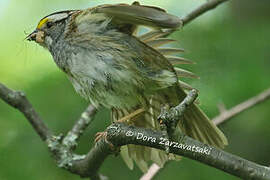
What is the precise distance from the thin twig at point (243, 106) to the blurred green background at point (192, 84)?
0.26 m

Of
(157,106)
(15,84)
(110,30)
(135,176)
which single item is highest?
(110,30)

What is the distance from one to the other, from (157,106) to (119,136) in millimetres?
1140

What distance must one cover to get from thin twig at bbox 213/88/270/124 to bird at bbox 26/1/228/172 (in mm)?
111

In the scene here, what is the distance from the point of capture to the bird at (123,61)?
4.05 metres

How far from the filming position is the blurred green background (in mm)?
4418

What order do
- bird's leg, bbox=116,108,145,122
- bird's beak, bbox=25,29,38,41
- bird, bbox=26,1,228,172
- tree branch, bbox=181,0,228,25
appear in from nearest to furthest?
bird, bbox=26,1,228,172 < bird's leg, bbox=116,108,145,122 < bird's beak, bbox=25,29,38,41 < tree branch, bbox=181,0,228,25

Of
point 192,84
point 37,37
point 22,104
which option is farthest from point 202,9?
point 22,104

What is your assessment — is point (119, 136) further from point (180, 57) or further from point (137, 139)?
point (180, 57)

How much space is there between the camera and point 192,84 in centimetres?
479

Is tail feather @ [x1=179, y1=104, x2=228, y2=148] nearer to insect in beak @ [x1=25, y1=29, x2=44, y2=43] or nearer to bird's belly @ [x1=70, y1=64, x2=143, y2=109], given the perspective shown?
bird's belly @ [x1=70, y1=64, x2=143, y2=109]

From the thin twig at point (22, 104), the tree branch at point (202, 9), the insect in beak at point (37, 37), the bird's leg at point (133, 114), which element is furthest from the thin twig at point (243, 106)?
the insect in beak at point (37, 37)

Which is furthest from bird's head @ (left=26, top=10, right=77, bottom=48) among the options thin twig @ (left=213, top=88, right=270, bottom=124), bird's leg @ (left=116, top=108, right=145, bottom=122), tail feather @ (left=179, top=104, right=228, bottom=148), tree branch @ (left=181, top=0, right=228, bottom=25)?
thin twig @ (left=213, top=88, right=270, bottom=124)

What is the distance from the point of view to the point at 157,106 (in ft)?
15.0

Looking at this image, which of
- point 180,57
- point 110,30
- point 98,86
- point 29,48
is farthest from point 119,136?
point 29,48
